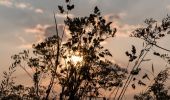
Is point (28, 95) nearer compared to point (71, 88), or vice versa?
point (71, 88)

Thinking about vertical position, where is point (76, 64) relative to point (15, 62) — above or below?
below

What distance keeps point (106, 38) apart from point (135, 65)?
13.1 feet

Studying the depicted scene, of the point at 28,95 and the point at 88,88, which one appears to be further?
the point at 28,95

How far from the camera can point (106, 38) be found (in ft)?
114

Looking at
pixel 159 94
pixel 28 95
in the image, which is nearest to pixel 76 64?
pixel 28 95

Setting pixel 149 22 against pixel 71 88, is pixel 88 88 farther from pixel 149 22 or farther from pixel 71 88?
pixel 149 22

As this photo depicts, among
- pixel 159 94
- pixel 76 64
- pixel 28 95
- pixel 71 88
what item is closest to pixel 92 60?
pixel 76 64

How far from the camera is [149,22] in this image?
106ft

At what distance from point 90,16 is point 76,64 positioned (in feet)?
13.3

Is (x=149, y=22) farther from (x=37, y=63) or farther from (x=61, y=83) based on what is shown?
(x=37, y=63)

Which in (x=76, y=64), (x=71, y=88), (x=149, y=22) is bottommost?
(x=71, y=88)

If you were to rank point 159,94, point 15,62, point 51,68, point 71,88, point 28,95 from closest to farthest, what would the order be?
point 71,88
point 51,68
point 15,62
point 28,95
point 159,94

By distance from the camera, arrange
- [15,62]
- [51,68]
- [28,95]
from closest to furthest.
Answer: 1. [51,68]
2. [15,62]
3. [28,95]

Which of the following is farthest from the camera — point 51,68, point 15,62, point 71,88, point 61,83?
point 15,62
